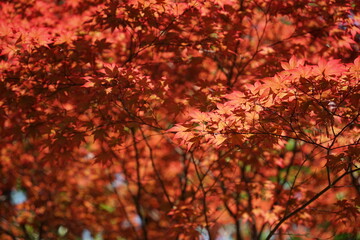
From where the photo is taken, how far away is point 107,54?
14.9 feet

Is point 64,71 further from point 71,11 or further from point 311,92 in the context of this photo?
point 311,92

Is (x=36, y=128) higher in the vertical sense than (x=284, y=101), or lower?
higher

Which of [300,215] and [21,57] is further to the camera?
[300,215]

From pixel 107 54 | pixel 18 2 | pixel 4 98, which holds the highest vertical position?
pixel 18 2

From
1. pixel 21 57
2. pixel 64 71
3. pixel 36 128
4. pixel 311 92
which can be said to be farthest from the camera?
pixel 36 128

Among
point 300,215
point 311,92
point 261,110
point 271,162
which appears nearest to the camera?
point 311,92

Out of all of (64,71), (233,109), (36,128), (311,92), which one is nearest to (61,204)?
(36,128)

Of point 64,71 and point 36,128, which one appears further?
point 36,128

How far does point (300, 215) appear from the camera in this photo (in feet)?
13.0

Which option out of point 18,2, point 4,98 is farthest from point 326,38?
point 18,2

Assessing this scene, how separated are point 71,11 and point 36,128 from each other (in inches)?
82.4

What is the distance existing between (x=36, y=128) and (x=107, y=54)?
156 centimetres

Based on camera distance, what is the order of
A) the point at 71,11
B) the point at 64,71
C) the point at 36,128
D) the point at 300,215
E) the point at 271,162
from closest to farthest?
the point at 64,71
the point at 36,128
the point at 300,215
the point at 271,162
the point at 71,11

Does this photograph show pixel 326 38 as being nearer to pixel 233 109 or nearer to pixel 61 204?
pixel 233 109
